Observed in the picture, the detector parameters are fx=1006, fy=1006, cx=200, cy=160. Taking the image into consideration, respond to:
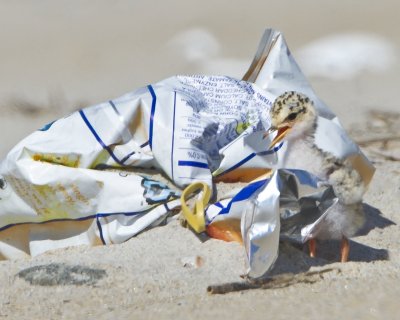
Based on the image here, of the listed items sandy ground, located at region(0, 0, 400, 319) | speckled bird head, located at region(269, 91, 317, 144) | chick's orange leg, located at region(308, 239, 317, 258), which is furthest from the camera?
speckled bird head, located at region(269, 91, 317, 144)

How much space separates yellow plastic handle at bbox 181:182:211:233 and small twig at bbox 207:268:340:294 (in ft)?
1.82

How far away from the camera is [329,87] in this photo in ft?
21.4

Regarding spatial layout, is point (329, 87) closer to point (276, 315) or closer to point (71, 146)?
point (71, 146)

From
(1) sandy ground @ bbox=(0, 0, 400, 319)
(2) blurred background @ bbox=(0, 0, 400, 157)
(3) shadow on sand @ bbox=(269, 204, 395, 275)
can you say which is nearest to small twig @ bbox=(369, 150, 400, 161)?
(1) sandy ground @ bbox=(0, 0, 400, 319)

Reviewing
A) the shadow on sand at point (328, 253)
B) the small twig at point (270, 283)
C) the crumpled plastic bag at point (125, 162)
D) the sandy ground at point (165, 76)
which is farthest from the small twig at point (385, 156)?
the small twig at point (270, 283)

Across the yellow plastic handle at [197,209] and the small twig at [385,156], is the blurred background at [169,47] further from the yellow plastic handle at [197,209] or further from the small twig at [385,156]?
the yellow plastic handle at [197,209]

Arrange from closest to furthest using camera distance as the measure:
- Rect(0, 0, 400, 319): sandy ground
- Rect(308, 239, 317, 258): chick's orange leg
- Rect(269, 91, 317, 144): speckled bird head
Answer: Rect(0, 0, 400, 319): sandy ground → Rect(308, 239, 317, 258): chick's orange leg → Rect(269, 91, 317, 144): speckled bird head

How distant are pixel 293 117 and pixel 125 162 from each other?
2.55 ft

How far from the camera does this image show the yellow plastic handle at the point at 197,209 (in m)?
4.00

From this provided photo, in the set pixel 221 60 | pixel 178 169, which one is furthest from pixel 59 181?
pixel 221 60

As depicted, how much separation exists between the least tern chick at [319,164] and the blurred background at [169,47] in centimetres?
194

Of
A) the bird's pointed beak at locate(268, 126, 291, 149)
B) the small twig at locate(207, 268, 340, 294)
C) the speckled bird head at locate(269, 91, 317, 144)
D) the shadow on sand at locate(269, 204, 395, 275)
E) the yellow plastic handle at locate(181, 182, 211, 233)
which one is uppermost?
the speckled bird head at locate(269, 91, 317, 144)

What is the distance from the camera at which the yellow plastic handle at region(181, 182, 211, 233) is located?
4.00 m

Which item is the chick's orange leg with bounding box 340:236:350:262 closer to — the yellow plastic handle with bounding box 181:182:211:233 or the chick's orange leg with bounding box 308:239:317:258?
the chick's orange leg with bounding box 308:239:317:258
